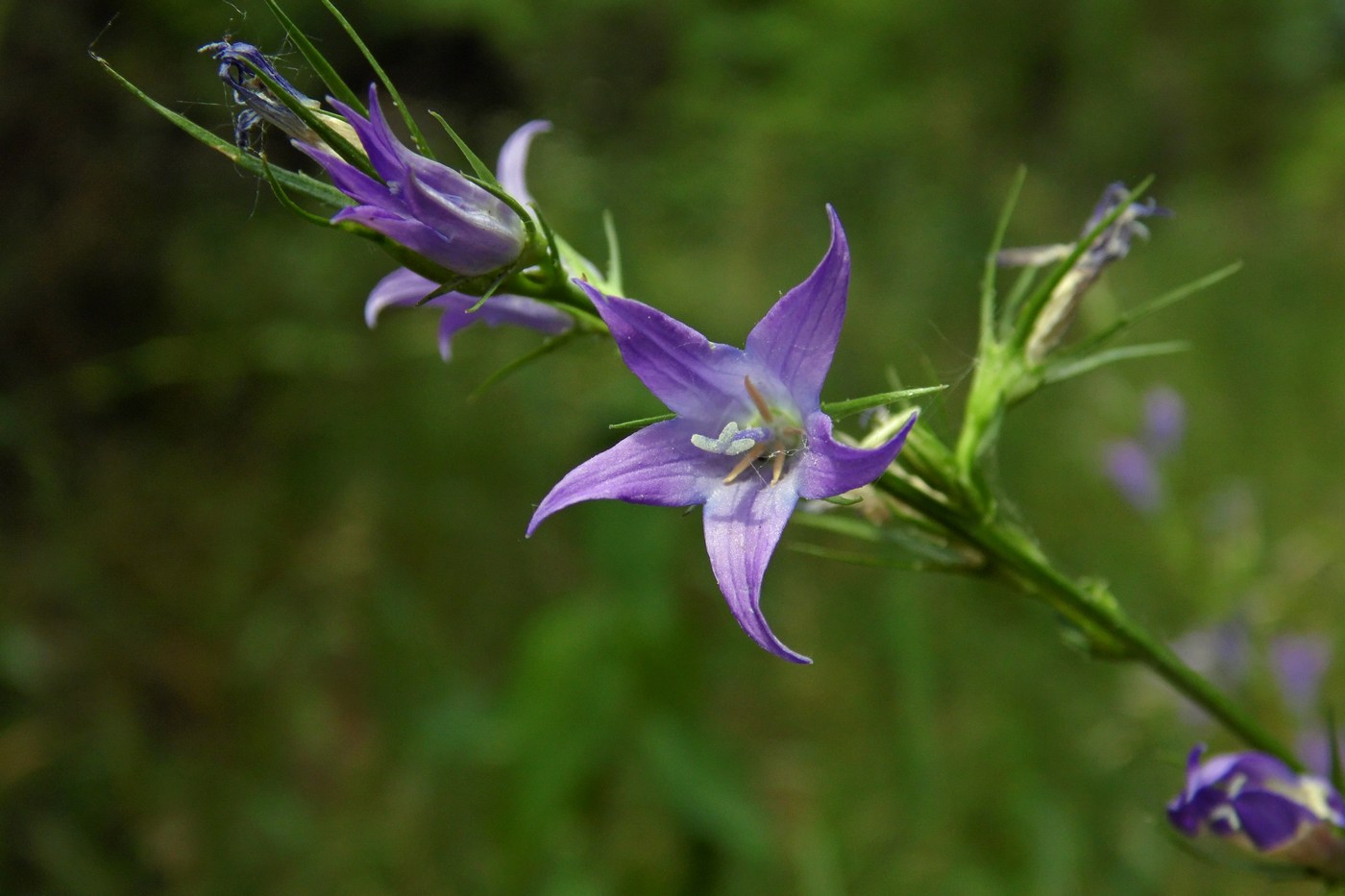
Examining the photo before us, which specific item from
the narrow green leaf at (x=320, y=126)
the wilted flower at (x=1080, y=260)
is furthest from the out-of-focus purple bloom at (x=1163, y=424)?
the narrow green leaf at (x=320, y=126)

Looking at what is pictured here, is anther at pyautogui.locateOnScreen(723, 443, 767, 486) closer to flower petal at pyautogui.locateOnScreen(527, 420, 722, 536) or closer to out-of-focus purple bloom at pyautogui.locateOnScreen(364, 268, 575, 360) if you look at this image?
flower petal at pyautogui.locateOnScreen(527, 420, 722, 536)

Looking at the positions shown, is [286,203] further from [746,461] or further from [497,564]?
[497,564]

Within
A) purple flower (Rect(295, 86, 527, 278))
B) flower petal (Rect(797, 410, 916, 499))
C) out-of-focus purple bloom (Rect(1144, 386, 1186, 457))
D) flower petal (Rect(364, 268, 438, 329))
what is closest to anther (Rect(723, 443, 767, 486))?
flower petal (Rect(797, 410, 916, 499))

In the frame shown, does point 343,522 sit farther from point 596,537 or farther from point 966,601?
point 966,601

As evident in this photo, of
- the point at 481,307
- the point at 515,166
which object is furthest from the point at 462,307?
the point at 515,166

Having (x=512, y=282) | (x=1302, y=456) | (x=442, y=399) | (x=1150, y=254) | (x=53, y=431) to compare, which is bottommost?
(x=1150, y=254)

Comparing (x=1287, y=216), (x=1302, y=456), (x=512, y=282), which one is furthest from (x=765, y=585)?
(x=1287, y=216)

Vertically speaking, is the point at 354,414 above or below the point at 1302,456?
above
